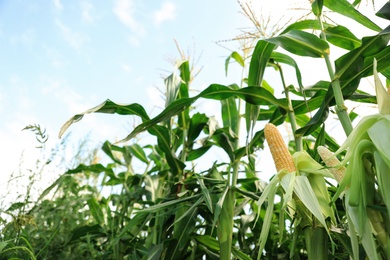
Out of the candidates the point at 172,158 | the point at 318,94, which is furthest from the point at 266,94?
the point at 172,158

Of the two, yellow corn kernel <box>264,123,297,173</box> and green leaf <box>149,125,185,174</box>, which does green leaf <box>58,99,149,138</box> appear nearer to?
green leaf <box>149,125,185,174</box>

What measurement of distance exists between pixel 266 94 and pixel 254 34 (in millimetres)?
473

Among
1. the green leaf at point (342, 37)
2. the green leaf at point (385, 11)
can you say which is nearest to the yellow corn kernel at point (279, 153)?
the green leaf at point (385, 11)

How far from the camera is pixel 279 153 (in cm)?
105

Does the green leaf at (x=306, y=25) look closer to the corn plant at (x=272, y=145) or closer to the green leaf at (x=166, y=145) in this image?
the corn plant at (x=272, y=145)

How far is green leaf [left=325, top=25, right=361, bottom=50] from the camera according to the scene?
147 cm

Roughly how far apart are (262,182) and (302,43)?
0.76 meters

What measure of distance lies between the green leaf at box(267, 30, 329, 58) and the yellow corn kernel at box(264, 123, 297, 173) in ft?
1.33

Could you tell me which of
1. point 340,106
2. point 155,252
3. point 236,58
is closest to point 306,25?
point 340,106

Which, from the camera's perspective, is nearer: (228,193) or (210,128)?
(228,193)

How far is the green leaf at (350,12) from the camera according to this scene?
1.41m

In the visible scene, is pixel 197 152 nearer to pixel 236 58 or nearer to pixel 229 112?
pixel 229 112

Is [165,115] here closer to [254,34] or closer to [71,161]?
[254,34]

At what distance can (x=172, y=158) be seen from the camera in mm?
1848
